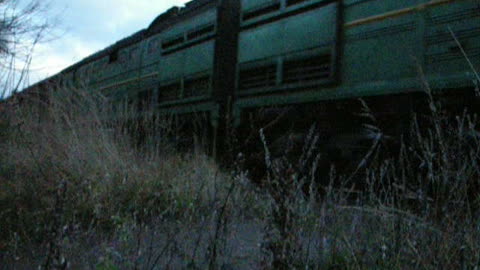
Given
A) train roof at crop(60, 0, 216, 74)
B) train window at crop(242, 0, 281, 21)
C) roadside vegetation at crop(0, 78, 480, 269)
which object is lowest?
roadside vegetation at crop(0, 78, 480, 269)

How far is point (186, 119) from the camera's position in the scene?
23.9 feet

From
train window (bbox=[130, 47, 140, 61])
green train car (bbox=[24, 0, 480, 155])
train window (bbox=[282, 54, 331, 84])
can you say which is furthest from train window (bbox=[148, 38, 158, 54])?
train window (bbox=[282, 54, 331, 84])

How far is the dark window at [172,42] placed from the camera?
788 centimetres

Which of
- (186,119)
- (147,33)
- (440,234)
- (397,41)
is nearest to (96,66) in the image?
(147,33)

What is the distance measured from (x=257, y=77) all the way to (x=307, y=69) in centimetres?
89

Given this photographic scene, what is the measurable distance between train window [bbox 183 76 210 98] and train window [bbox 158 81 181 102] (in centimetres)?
26

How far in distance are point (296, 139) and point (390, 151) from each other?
1030mm

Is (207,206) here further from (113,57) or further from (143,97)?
(113,57)

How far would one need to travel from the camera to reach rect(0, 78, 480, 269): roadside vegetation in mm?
1796

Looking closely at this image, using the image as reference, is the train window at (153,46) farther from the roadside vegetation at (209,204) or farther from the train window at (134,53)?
the roadside vegetation at (209,204)

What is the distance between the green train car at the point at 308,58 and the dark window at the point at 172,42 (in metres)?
0.02

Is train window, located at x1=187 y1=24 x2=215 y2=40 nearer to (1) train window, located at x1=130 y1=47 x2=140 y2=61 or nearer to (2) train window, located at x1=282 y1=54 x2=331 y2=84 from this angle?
(2) train window, located at x1=282 y1=54 x2=331 y2=84

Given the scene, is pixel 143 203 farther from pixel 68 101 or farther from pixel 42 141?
pixel 68 101

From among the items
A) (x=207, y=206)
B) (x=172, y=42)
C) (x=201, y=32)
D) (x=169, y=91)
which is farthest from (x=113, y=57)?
(x=207, y=206)
